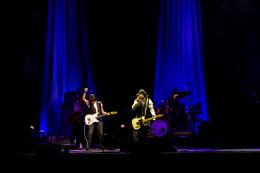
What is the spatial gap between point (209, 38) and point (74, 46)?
5.63 m

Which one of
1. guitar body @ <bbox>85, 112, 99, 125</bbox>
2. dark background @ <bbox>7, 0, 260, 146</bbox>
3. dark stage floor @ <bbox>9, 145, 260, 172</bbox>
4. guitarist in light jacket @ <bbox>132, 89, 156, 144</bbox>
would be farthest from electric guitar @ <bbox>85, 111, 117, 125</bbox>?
dark stage floor @ <bbox>9, 145, 260, 172</bbox>

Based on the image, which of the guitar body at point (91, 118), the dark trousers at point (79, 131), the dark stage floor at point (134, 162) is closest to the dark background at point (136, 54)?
the dark trousers at point (79, 131)

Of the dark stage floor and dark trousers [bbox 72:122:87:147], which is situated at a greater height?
dark trousers [bbox 72:122:87:147]

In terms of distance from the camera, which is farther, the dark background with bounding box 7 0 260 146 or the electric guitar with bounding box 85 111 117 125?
the dark background with bounding box 7 0 260 146

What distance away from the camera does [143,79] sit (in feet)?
53.5

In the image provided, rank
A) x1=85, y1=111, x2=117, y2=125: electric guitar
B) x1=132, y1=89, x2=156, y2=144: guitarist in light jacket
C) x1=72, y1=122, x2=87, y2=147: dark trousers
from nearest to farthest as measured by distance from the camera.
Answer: x1=132, y1=89, x2=156, y2=144: guitarist in light jacket
x1=85, y1=111, x2=117, y2=125: electric guitar
x1=72, y1=122, x2=87, y2=147: dark trousers

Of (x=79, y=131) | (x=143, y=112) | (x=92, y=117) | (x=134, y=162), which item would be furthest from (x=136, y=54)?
(x=134, y=162)

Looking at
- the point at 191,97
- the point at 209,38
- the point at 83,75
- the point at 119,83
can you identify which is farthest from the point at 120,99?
the point at 209,38

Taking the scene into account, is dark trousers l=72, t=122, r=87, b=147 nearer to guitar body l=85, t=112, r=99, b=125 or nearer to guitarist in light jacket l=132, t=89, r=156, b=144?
guitar body l=85, t=112, r=99, b=125

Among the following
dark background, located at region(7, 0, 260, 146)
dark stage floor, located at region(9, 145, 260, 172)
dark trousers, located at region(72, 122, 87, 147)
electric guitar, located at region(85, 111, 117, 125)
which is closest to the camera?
dark stage floor, located at region(9, 145, 260, 172)

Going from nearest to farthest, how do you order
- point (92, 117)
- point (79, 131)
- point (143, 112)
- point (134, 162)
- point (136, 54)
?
point (134, 162)
point (143, 112)
point (92, 117)
point (79, 131)
point (136, 54)

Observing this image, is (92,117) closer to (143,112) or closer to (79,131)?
(79,131)

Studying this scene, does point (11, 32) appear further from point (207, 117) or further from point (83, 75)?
point (207, 117)

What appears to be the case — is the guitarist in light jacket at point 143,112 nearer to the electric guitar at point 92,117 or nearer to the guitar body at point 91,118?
the electric guitar at point 92,117
